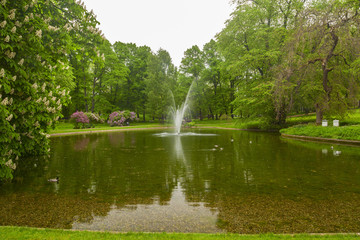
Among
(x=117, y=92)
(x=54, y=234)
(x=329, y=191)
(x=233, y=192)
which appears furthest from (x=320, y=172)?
(x=117, y=92)

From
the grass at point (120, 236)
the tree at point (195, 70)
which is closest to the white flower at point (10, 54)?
the grass at point (120, 236)

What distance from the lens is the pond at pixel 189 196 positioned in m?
4.54

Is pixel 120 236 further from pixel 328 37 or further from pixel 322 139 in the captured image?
pixel 328 37

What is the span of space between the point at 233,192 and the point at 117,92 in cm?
5355

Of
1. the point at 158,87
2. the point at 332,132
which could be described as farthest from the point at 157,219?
the point at 158,87

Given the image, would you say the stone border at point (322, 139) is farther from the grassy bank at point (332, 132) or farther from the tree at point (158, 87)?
the tree at point (158, 87)

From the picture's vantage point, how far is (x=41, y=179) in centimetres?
780

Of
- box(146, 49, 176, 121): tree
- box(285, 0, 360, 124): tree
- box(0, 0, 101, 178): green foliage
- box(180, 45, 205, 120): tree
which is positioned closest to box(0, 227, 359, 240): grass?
box(0, 0, 101, 178): green foliage

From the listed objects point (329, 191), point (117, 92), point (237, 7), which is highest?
point (237, 7)

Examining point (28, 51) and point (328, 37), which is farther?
point (328, 37)

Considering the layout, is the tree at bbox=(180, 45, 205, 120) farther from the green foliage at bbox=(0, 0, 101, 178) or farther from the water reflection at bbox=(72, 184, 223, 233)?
the water reflection at bbox=(72, 184, 223, 233)

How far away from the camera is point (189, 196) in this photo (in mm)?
6129

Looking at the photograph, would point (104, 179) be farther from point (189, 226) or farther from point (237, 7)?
point (237, 7)

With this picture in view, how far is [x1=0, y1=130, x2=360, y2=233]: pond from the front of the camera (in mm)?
4543
